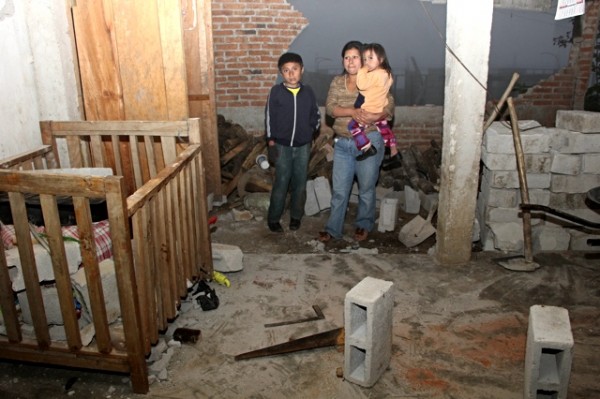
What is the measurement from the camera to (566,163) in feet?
14.0

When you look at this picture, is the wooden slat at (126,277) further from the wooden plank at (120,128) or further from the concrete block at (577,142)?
the concrete block at (577,142)

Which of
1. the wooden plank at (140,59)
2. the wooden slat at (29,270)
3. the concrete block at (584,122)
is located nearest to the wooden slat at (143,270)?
the wooden slat at (29,270)

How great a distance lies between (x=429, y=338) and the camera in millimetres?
3133

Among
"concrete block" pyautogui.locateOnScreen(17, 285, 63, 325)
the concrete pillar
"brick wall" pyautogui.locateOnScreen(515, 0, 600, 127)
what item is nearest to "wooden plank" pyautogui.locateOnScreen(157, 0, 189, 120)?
"concrete block" pyautogui.locateOnScreen(17, 285, 63, 325)

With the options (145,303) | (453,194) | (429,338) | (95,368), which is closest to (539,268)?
(453,194)

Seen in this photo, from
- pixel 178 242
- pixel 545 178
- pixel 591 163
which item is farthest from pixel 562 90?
pixel 178 242

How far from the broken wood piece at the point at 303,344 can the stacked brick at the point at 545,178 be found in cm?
223

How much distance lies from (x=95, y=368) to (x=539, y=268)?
3658mm

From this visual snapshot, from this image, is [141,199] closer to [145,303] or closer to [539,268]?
[145,303]

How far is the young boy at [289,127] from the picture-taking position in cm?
487

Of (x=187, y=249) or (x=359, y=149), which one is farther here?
(x=359, y=149)

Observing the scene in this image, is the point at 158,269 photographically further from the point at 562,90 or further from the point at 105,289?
the point at 562,90

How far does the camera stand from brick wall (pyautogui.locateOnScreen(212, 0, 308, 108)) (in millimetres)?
7137

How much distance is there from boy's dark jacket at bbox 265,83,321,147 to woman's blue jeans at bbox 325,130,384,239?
51cm
